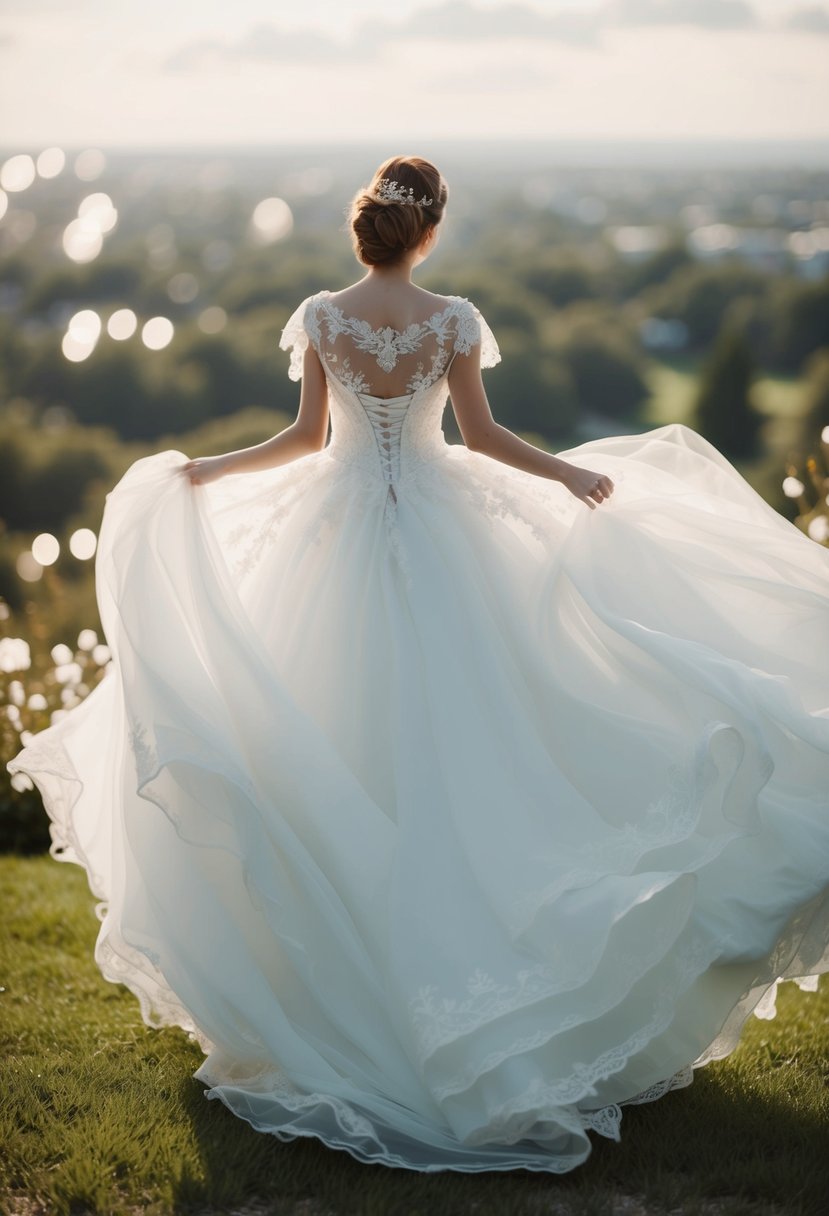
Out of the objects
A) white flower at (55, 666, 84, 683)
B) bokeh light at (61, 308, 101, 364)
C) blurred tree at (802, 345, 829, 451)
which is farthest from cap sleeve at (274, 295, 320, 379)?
Answer: bokeh light at (61, 308, 101, 364)

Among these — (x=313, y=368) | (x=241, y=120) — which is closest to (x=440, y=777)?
(x=313, y=368)

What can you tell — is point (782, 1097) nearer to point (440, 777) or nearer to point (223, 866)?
point (440, 777)

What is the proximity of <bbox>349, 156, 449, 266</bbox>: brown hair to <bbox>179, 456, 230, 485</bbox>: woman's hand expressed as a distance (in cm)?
74

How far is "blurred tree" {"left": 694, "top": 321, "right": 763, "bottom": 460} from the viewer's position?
877 inches

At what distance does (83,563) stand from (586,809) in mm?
21390

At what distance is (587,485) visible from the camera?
11.2 feet

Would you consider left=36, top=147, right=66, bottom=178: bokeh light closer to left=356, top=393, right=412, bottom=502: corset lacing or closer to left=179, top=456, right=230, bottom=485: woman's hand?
left=179, top=456, right=230, bottom=485: woman's hand

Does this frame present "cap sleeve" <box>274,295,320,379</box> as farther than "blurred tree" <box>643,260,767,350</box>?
No

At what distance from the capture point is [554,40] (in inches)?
1064

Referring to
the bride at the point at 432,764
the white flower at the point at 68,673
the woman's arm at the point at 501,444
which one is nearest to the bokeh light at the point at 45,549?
the white flower at the point at 68,673

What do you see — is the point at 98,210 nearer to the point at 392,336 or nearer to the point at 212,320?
the point at 212,320

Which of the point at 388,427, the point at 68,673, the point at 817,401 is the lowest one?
the point at 817,401

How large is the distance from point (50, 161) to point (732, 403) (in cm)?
1341

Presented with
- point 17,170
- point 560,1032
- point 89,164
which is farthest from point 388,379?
point 89,164
